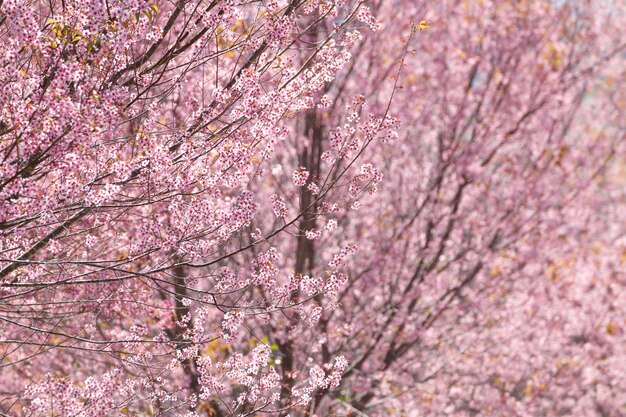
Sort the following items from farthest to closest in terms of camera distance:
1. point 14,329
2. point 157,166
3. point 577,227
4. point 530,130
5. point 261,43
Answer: point 577,227 → point 530,130 → point 14,329 → point 261,43 → point 157,166

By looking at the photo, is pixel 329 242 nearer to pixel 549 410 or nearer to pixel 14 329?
pixel 14 329

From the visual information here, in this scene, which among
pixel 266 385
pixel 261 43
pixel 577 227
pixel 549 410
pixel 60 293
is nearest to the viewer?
pixel 261 43

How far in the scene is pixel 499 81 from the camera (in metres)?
11.2

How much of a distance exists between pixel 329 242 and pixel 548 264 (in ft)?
15.3

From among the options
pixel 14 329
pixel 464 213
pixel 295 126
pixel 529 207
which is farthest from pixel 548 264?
pixel 14 329

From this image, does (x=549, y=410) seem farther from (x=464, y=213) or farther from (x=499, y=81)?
(x=499, y=81)

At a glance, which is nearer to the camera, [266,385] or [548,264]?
[266,385]

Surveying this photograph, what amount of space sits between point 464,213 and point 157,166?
802cm

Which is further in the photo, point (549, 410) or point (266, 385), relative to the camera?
point (549, 410)

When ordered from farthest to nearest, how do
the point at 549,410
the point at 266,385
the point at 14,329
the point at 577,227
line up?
1. the point at 577,227
2. the point at 549,410
3. the point at 14,329
4. the point at 266,385

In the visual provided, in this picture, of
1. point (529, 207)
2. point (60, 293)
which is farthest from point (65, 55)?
point (529, 207)

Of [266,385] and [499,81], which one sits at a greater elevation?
[499,81]

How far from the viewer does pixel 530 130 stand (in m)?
11.8

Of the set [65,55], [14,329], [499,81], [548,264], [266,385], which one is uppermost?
[499,81]
